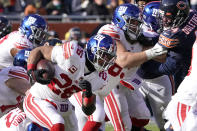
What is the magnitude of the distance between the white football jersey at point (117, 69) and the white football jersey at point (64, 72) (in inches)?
25.3

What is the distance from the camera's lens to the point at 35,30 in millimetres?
7496

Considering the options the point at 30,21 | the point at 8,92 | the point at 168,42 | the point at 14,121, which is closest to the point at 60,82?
the point at 14,121

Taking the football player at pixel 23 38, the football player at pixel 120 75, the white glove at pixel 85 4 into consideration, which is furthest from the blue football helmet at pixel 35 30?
the white glove at pixel 85 4

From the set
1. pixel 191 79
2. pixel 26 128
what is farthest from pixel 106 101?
pixel 191 79

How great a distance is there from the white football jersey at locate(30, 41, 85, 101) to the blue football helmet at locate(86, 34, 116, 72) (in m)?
0.10

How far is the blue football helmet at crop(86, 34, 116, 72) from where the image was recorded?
5109mm

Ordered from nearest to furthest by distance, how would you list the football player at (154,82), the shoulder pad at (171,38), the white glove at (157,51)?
the shoulder pad at (171,38), the white glove at (157,51), the football player at (154,82)

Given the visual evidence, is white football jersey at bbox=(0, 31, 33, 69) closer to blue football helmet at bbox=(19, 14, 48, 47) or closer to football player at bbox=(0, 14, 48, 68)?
football player at bbox=(0, 14, 48, 68)

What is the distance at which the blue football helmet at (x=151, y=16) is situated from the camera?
657cm

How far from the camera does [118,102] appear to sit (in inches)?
236

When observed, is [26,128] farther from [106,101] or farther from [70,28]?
[70,28]

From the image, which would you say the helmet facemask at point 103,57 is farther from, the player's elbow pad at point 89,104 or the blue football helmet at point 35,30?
the blue football helmet at point 35,30

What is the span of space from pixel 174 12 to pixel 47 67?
1.64m

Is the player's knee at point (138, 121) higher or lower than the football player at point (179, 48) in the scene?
lower
